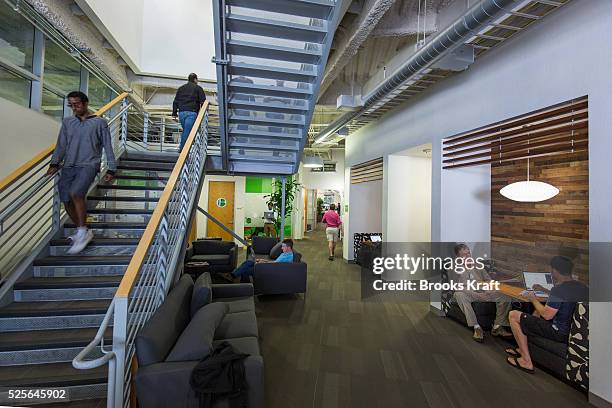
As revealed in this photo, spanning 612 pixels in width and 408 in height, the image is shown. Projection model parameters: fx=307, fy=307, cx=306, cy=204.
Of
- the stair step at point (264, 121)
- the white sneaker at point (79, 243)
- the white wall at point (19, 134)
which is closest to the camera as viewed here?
the white sneaker at point (79, 243)

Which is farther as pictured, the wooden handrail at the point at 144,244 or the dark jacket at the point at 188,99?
the dark jacket at the point at 188,99

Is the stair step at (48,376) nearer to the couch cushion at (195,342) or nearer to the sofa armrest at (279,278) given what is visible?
the couch cushion at (195,342)

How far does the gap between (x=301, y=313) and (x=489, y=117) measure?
147 inches

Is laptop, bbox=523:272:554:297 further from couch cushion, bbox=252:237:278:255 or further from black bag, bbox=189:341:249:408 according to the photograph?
couch cushion, bbox=252:237:278:255

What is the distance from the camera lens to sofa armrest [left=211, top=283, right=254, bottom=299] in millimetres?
4030

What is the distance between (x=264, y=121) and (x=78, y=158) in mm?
2235

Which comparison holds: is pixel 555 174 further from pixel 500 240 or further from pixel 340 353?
pixel 340 353

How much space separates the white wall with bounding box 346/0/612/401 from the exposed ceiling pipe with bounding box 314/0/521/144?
0.84 metres

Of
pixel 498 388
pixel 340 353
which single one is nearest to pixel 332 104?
pixel 340 353

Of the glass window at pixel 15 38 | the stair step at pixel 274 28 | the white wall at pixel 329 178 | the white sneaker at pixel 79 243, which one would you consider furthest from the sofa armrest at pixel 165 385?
the white wall at pixel 329 178

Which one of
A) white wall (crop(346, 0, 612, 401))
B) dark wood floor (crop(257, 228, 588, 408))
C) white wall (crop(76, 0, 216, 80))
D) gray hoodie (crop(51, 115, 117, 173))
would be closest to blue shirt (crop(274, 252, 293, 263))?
dark wood floor (crop(257, 228, 588, 408))

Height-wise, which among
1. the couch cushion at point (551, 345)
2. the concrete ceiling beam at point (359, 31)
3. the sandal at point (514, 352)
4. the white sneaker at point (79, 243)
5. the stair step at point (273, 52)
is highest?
the concrete ceiling beam at point (359, 31)

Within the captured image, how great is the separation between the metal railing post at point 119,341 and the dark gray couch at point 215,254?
4.31m

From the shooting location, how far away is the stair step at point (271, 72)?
11.7 feet
